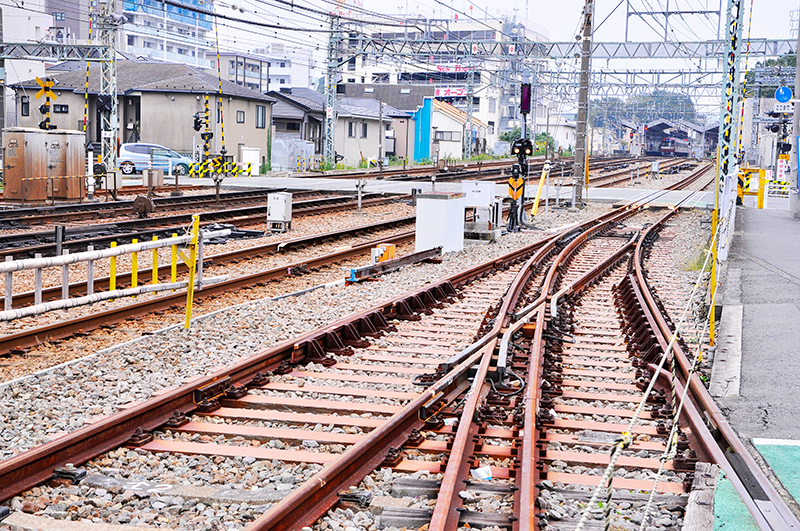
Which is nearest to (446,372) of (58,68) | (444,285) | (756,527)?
(756,527)

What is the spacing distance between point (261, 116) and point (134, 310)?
39.2m

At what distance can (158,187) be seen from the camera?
28.9 m

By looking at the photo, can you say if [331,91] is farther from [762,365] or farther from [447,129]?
[762,365]

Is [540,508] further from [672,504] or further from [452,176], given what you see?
[452,176]

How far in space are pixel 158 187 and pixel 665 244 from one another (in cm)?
1647

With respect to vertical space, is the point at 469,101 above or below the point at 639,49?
below

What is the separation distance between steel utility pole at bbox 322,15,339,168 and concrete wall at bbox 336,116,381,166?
21.2 feet

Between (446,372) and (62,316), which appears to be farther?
(62,316)

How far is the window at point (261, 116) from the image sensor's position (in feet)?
156

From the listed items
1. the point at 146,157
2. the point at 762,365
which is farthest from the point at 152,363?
the point at 146,157

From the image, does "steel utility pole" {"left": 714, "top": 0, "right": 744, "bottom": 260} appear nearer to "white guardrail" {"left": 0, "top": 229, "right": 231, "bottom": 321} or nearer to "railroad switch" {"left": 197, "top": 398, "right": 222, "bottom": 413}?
"white guardrail" {"left": 0, "top": 229, "right": 231, "bottom": 321}

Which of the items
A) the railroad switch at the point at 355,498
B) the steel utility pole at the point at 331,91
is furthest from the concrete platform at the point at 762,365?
the steel utility pole at the point at 331,91

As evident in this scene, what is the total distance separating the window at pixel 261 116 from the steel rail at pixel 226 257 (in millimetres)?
26684

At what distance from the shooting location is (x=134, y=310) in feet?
32.9
